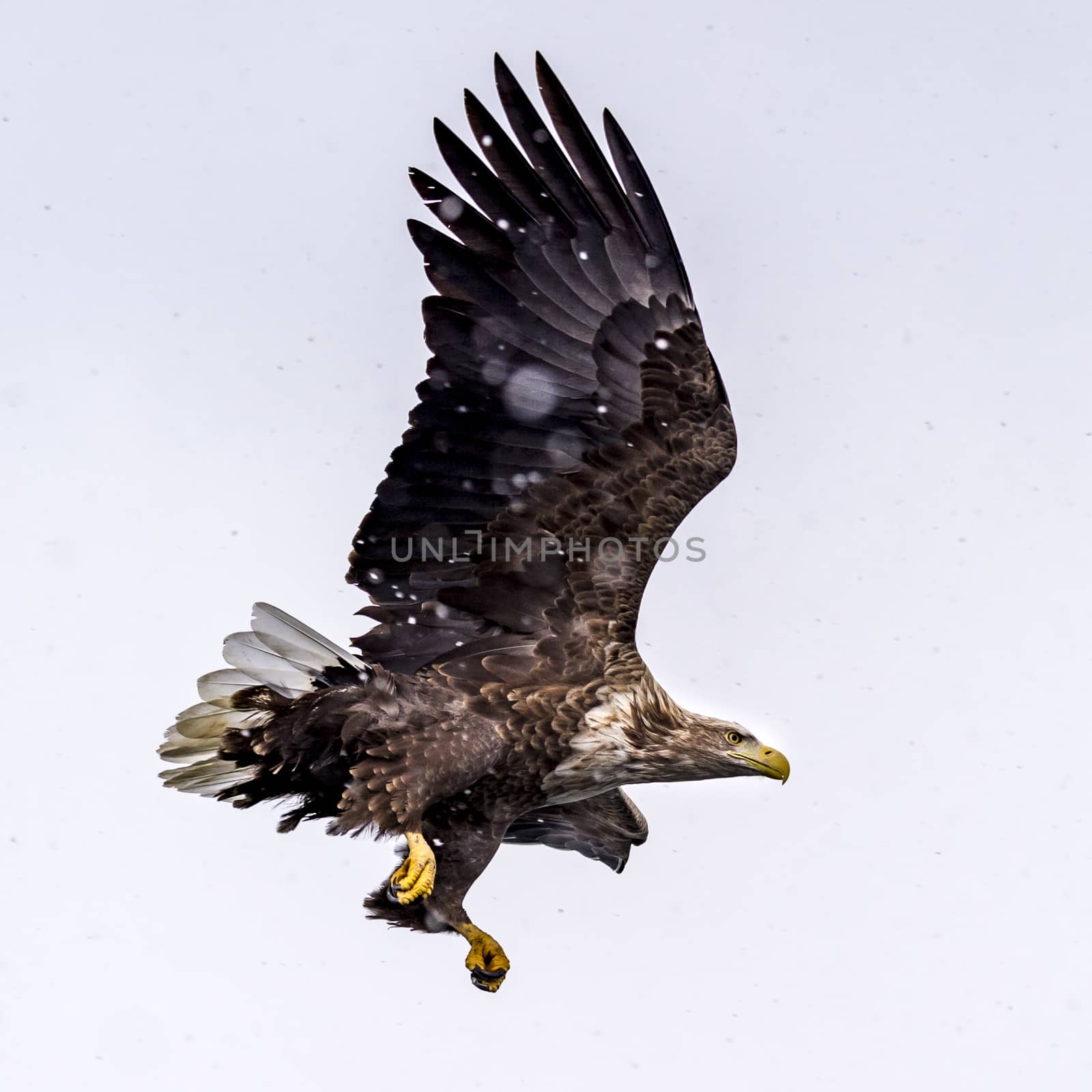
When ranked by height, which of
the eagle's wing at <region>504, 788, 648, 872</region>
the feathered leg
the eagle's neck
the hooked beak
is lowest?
the feathered leg

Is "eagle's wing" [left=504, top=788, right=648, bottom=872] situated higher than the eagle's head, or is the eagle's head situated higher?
the eagle's head

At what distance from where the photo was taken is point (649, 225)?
7.09m

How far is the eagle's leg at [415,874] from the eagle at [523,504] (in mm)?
282

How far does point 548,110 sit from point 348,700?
234 centimetres

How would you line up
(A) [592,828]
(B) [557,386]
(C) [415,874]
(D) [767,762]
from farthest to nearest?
(A) [592,828] < (D) [767,762] < (B) [557,386] < (C) [415,874]

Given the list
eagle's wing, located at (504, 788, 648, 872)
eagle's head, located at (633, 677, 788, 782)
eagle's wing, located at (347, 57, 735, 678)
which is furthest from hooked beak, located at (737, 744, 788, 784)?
eagle's wing, located at (504, 788, 648, 872)

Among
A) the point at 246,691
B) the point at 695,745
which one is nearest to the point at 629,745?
the point at 695,745

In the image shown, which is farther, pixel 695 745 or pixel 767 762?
pixel 767 762

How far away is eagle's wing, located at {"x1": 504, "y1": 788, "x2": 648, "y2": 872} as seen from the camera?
8.16 meters

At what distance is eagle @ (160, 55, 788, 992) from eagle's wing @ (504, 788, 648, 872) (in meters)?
0.96

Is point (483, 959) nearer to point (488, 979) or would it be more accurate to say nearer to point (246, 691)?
point (488, 979)

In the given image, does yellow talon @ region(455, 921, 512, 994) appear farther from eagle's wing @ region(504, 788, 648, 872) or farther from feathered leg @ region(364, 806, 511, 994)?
eagle's wing @ region(504, 788, 648, 872)

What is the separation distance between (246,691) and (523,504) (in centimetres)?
133

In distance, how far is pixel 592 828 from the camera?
8219mm
